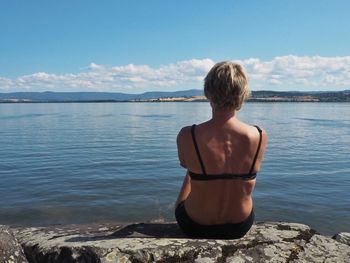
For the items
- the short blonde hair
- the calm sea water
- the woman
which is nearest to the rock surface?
the woman

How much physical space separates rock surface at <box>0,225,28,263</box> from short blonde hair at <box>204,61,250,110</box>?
283 centimetres

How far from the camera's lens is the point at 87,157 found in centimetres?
2541

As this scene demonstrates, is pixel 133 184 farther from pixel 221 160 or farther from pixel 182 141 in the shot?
pixel 221 160

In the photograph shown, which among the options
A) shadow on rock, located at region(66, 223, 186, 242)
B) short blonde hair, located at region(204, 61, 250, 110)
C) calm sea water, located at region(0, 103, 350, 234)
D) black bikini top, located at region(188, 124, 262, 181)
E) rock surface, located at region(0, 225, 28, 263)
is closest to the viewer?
short blonde hair, located at region(204, 61, 250, 110)

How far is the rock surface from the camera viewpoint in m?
4.84

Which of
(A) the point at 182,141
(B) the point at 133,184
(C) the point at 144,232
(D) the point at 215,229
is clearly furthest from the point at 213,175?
(B) the point at 133,184

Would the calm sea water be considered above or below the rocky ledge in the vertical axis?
below

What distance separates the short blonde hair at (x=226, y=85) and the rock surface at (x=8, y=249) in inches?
111

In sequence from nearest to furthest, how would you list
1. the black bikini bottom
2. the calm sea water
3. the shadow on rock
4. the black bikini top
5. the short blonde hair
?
the short blonde hair < the black bikini top < the black bikini bottom < the shadow on rock < the calm sea water

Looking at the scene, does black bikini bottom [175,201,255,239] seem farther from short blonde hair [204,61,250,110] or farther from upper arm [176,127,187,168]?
short blonde hair [204,61,250,110]

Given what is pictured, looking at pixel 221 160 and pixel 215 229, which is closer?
pixel 221 160

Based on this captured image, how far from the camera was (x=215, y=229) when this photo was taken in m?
5.34

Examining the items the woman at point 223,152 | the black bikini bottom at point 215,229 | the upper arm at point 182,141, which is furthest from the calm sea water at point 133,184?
the upper arm at point 182,141

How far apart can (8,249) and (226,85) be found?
3.07 metres
